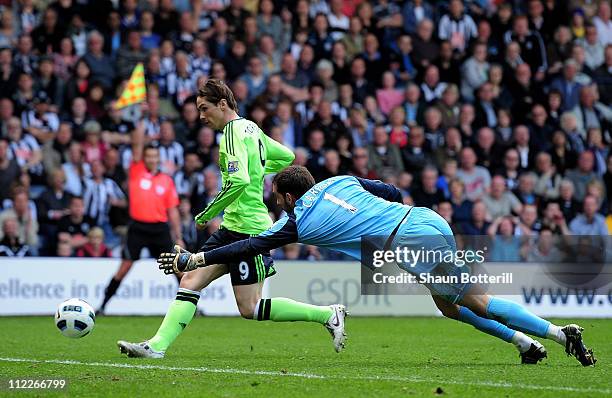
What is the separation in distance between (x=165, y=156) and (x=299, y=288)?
3038 millimetres

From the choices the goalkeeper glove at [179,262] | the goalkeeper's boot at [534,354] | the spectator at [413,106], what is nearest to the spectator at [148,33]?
the spectator at [413,106]

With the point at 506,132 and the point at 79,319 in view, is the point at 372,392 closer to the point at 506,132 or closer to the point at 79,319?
the point at 79,319

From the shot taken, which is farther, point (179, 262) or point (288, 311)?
point (288, 311)

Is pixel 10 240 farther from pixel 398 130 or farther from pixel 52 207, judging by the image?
pixel 398 130

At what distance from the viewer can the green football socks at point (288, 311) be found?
962 cm

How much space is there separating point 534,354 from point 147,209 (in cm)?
860

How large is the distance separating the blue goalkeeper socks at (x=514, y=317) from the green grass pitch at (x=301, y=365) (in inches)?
12.0

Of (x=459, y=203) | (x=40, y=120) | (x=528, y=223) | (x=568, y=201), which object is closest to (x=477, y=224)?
(x=459, y=203)

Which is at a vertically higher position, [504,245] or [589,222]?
[589,222]

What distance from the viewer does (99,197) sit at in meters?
17.2

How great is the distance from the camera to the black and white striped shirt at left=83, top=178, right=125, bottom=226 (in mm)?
17188

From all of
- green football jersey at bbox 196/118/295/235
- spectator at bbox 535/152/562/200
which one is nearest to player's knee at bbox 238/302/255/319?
green football jersey at bbox 196/118/295/235

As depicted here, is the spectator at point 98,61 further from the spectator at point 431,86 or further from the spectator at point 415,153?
the spectator at point 431,86

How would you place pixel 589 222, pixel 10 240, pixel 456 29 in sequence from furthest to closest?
pixel 456 29, pixel 589 222, pixel 10 240
